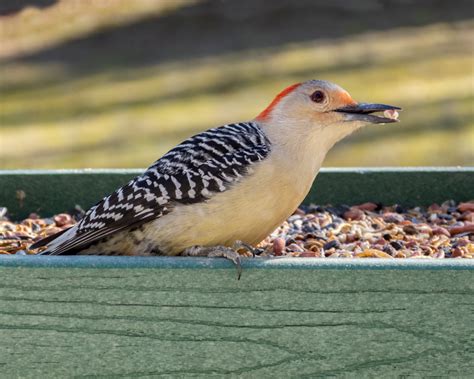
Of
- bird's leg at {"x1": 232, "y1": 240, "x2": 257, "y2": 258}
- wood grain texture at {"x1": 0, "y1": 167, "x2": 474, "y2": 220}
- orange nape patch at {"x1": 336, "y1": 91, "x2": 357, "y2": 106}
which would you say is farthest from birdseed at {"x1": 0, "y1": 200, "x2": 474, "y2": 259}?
orange nape patch at {"x1": 336, "y1": 91, "x2": 357, "y2": 106}

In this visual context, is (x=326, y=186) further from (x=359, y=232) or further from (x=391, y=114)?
(x=391, y=114)

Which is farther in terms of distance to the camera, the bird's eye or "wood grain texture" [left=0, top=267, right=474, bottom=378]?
the bird's eye

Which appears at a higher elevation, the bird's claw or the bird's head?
the bird's head

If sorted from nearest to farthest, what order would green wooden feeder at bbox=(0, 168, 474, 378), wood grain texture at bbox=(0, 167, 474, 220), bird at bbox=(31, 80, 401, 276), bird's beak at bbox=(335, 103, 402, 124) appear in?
green wooden feeder at bbox=(0, 168, 474, 378) → bird at bbox=(31, 80, 401, 276) → bird's beak at bbox=(335, 103, 402, 124) → wood grain texture at bbox=(0, 167, 474, 220)

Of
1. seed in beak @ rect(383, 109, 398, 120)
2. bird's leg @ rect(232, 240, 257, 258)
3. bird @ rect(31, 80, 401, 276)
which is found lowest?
bird's leg @ rect(232, 240, 257, 258)

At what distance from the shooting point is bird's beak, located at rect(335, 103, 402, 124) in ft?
13.5

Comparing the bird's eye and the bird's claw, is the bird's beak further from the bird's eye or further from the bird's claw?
the bird's claw

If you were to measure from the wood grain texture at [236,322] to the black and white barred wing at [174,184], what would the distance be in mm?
404

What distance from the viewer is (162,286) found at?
3660mm

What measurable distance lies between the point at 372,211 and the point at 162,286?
1903 millimetres

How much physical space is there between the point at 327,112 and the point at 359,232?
81 cm

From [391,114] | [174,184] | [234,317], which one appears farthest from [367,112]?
[234,317]

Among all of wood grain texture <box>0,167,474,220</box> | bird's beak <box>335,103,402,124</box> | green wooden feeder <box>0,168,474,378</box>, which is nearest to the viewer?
green wooden feeder <box>0,168,474,378</box>

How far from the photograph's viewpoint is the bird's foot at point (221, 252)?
366 centimetres
